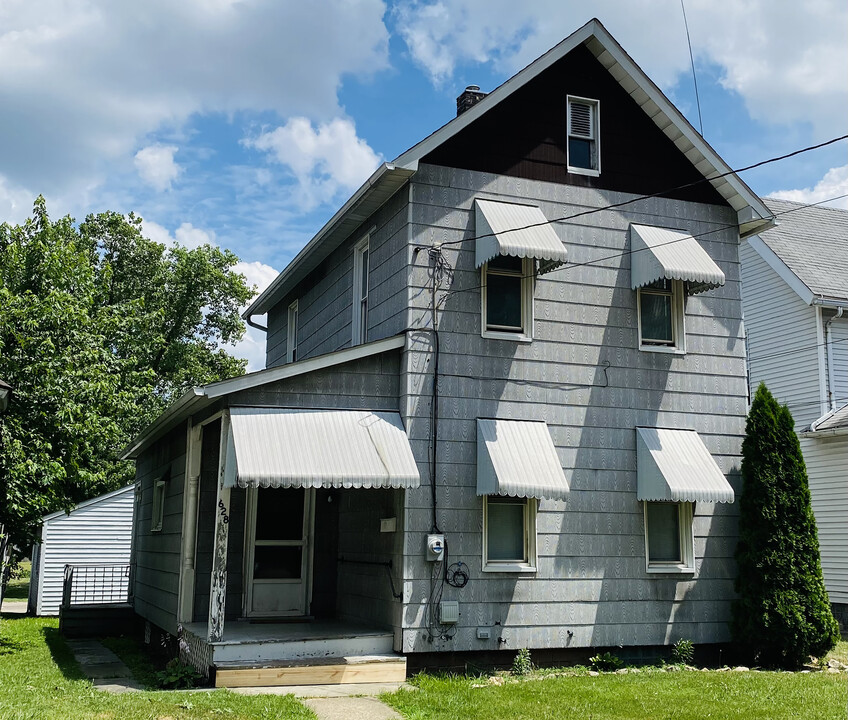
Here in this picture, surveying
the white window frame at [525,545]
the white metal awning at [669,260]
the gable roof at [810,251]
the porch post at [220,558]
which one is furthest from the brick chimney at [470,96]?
the gable roof at [810,251]

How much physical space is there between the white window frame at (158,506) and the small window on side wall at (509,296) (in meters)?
7.33

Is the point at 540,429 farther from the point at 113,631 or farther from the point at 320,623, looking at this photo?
the point at 113,631

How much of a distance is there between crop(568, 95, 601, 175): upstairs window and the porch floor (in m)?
7.21

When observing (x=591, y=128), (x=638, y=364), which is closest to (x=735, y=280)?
(x=638, y=364)

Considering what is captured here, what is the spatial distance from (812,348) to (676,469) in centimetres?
842

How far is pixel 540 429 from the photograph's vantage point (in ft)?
39.2

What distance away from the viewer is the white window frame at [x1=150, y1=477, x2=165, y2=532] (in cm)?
1596

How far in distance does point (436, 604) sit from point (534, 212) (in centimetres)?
547

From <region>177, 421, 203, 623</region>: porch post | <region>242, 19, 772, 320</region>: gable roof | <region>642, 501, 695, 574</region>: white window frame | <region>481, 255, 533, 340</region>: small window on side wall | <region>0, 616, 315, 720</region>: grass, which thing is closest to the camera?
<region>0, 616, 315, 720</region>: grass

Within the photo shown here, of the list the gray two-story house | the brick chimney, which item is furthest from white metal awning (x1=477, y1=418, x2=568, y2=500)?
the brick chimney

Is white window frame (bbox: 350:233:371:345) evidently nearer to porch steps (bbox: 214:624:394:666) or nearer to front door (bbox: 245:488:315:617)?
front door (bbox: 245:488:315:617)

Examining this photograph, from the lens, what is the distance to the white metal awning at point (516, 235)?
452 inches

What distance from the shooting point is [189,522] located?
12.5 m

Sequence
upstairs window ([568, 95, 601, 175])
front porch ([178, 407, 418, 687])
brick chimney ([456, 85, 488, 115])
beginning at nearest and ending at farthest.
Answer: front porch ([178, 407, 418, 687])
upstairs window ([568, 95, 601, 175])
brick chimney ([456, 85, 488, 115])
